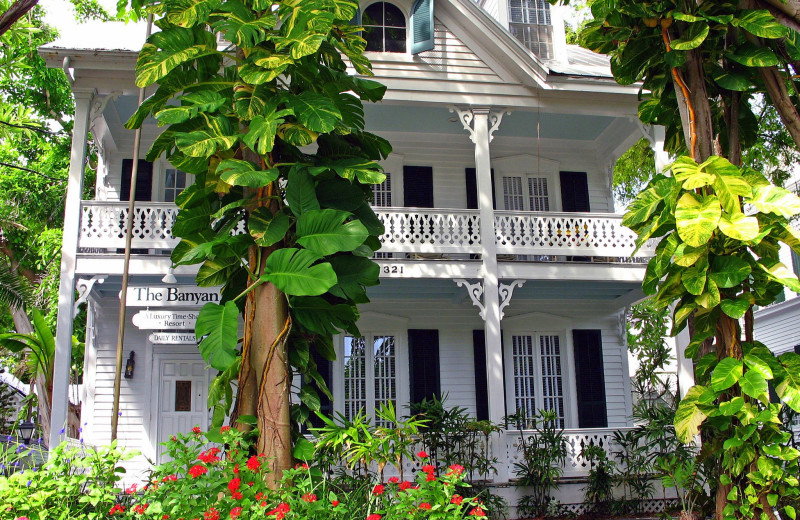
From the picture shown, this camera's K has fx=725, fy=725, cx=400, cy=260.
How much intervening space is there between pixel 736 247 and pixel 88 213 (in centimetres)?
924

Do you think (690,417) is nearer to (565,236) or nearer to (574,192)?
(565,236)

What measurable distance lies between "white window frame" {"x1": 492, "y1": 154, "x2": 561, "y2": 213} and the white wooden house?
3 centimetres

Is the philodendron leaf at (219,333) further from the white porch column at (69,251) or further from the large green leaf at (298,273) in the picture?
the white porch column at (69,251)

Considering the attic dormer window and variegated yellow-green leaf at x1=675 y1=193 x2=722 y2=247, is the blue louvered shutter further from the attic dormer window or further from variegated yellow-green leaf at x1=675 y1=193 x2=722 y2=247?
variegated yellow-green leaf at x1=675 y1=193 x2=722 y2=247

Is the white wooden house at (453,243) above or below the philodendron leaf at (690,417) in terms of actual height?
above

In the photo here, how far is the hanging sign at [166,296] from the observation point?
33.8ft

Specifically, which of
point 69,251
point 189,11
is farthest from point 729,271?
point 69,251

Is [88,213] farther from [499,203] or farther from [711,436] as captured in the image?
[711,436]

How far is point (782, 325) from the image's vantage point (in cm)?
1777

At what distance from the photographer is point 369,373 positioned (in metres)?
12.8

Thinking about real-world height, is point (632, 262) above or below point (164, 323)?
above

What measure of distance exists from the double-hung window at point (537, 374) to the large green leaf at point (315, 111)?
29.3ft

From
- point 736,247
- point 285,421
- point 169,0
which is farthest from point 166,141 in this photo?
point 736,247

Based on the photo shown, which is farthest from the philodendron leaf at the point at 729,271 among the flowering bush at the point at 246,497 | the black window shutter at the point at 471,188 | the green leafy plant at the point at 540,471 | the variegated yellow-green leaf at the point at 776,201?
Result: the black window shutter at the point at 471,188
